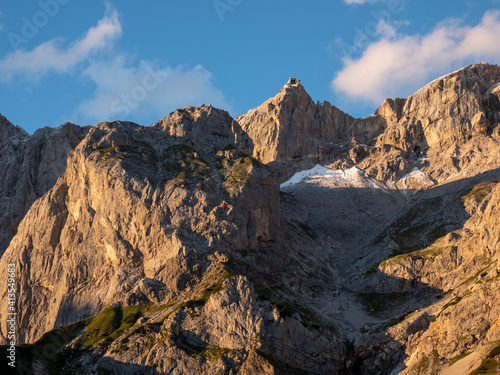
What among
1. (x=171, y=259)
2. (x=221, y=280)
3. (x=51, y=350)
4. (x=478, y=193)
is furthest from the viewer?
(x=478, y=193)

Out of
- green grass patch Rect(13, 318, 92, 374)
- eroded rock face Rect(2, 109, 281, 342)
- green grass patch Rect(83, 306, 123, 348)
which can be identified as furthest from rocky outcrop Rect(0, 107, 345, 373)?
green grass patch Rect(13, 318, 92, 374)

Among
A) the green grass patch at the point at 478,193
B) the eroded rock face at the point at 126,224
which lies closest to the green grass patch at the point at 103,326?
the eroded rock face at the point at 126,224

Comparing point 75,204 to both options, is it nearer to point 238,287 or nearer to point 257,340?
point 238,287

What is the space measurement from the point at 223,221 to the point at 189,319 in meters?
35.1

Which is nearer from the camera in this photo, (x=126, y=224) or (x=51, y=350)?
(x=51, y=350)

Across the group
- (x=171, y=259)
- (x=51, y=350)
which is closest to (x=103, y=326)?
(x=51, y=350)

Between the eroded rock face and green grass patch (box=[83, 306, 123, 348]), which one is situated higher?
the eroded rock face

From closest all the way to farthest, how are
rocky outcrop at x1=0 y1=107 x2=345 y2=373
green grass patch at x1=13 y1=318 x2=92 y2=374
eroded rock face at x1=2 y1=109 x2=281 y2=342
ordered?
green grass patch at x1=13 y1=318 x2=92 y2=374 → rocky outcrop at x1=0 y1=107 x2=345 y2=373 → eroded rock face at x1=2 y1=109 x2=281 y2=342

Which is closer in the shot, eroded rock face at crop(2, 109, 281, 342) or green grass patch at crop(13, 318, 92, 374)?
green grass patch at crop(13, 318, 92, 374)

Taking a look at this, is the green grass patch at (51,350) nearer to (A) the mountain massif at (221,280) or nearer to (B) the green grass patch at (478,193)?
(A) the mountain massif at (221,280)

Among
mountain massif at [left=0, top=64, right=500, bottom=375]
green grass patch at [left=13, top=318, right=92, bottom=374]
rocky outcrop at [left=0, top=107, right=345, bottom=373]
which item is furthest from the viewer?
rocky outcrop at [left=0, top=107, right=345, bottom=373]

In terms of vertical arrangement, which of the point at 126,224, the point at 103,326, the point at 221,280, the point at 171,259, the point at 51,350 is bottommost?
the point at 51,350

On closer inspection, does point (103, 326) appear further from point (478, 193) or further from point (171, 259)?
point (478, 193)

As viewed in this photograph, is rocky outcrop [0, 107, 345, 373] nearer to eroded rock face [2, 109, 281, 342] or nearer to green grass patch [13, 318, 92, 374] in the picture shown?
eroded rock face [2, 109, 281, 342]
